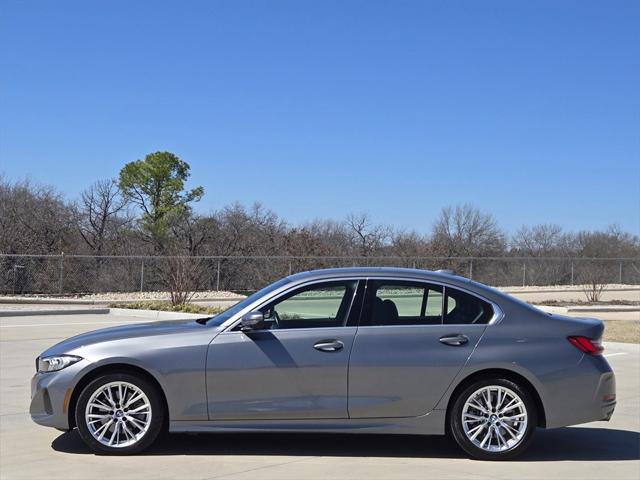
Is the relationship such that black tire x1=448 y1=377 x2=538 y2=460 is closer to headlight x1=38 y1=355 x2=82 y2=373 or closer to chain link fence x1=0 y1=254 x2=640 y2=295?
headlight x1=38 y1=355 x2=82 y2=373

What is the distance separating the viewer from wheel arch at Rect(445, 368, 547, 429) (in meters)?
6.78

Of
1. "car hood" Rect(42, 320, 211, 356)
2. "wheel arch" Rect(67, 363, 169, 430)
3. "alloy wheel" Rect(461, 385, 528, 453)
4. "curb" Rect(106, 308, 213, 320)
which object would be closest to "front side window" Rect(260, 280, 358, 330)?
"car hood" Rect(42, 320, 211, 356)

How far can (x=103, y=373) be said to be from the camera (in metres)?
6.78

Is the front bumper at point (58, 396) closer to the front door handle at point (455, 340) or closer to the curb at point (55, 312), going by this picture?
the front door handle at point (455, 340)

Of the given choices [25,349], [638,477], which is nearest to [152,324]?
[638,477]

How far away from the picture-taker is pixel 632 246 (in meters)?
48.6

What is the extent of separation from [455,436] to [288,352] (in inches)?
61.0

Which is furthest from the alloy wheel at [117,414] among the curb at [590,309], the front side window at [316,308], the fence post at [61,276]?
the fence post at [61,276]

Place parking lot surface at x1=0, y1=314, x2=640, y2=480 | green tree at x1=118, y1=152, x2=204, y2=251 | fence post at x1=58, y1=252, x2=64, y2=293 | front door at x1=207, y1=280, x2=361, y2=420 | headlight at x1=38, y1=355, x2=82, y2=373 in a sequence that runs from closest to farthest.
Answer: parking lot surface at x1=0, y1=314, x2=640, y2=480
front door at x1=207, y1=280, x2=361, y2=420
headlight at x1=38, y1=355, x2=82, y2=373
fence post at x1=58, y1=252, x2=64, y2=293
green tree at x1=118, y1=152, x2=204, y2=251

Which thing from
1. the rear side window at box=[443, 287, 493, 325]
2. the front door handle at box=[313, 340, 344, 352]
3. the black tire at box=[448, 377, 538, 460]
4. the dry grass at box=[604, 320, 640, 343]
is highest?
the rear side window at box=[443, 287, 493, 325]

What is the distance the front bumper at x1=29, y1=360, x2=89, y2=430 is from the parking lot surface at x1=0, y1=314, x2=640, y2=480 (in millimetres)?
299

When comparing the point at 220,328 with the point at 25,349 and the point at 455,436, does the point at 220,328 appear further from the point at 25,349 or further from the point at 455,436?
the point at 25,349

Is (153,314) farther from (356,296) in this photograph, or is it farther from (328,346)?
(328,346)

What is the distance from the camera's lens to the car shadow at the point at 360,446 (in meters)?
6.96
